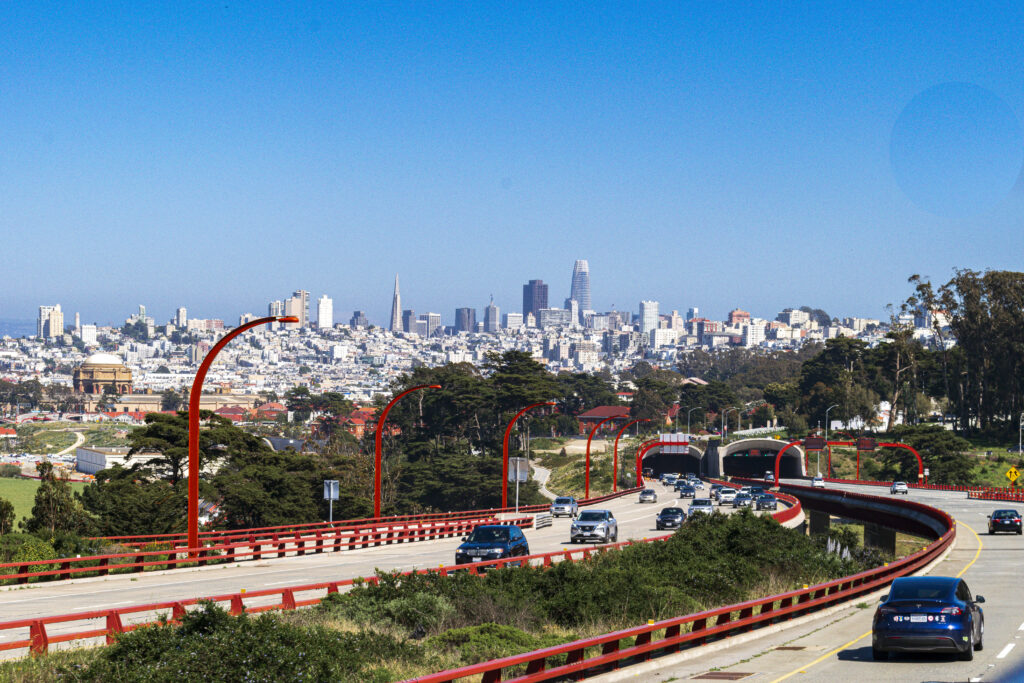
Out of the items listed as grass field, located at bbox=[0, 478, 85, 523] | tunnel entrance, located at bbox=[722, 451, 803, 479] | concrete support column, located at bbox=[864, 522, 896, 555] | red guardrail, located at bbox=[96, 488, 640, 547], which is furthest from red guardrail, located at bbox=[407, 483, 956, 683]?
tunnel entrance, located at bbox=[722, 451, 803, 479]

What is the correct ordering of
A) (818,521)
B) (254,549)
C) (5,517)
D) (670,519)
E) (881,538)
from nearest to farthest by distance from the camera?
(5,517)
(254,549)
(670,519)
(881,538)
(818,521)

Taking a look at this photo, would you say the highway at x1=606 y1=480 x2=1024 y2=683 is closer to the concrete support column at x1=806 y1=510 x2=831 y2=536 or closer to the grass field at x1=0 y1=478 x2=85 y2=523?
the concrete support column at x1=806 y1=510 x2=831 y2=536

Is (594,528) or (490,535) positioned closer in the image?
(490,535)

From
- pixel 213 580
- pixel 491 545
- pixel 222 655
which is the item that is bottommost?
pixel 213 580

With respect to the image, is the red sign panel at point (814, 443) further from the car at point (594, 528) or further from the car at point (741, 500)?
the car at point (594, 528)

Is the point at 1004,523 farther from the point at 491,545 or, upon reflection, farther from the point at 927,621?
the point at 927,621

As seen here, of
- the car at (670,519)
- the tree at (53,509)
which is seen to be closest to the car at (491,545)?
the tree at (53,509)

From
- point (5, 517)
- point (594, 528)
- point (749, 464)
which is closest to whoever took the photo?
point (5, 517)

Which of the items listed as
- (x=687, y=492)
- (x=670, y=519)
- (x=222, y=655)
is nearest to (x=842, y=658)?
(x=222, y=655)
